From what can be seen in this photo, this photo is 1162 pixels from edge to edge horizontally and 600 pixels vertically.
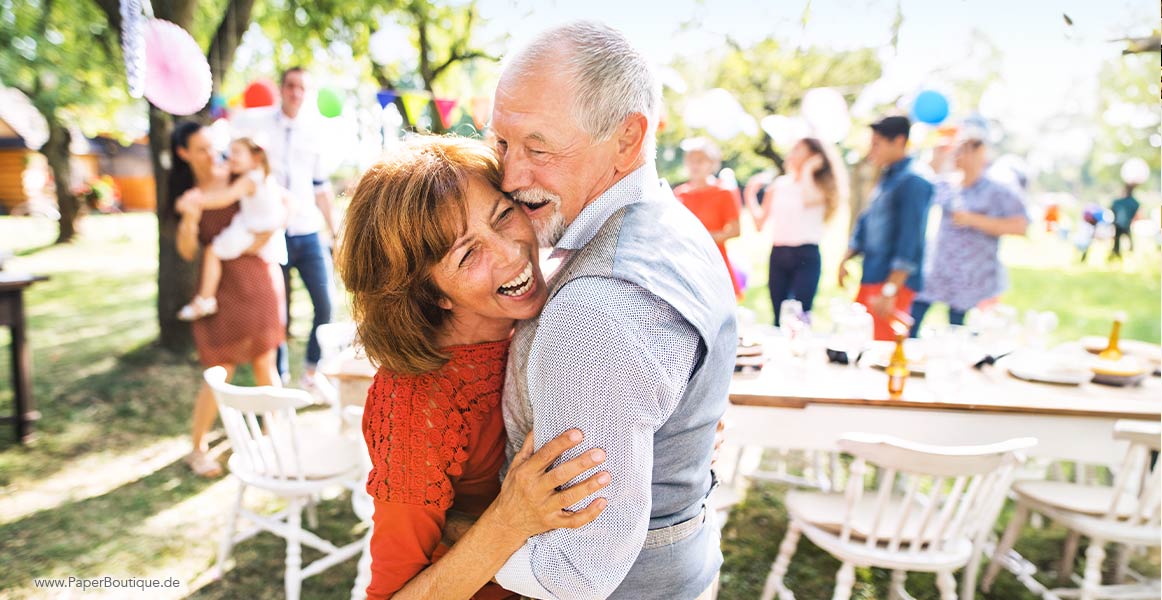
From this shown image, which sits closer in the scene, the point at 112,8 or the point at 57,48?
the point at 112,8

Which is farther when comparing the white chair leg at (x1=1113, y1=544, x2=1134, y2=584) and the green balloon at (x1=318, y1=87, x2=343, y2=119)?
the green balloon at (x1=318, y1=87, x2=343, y2=119)

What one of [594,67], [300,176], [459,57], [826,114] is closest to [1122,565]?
[594,67]

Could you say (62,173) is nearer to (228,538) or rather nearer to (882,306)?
(228,538)

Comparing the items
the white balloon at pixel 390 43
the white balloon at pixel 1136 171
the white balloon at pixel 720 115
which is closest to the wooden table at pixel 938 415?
the white balloon at pixel 720 115

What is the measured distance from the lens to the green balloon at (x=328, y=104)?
20.9ft

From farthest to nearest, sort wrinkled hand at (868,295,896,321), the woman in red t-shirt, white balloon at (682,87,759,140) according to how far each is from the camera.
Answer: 1. white balloon at (682,87,759,140)
2. the woman in red t-shirt
3. wrinkled hand at (868,295,896,321)

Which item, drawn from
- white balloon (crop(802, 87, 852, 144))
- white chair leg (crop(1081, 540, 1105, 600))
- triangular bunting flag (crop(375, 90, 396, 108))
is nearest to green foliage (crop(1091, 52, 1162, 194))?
white balloon (crop(802, 87, 852, 144))

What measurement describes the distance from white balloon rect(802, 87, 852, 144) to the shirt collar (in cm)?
521

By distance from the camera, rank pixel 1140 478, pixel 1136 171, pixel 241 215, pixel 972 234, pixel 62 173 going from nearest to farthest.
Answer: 1. pixel 1140 478
2. pixel 241 215
3. pixel 972 234
4. pixel 1136 171
5. pixel 62 173

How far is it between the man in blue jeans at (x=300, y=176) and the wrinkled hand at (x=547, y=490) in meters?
4.00

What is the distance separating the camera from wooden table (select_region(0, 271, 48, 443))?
3.95 meters

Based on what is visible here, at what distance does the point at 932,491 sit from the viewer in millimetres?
2236

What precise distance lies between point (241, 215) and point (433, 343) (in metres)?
3.21

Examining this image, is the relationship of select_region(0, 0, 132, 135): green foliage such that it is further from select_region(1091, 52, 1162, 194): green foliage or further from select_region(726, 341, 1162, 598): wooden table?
select_region(1091, 52, 1162, 194): green foliage
